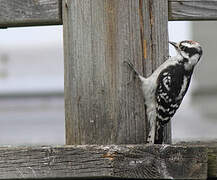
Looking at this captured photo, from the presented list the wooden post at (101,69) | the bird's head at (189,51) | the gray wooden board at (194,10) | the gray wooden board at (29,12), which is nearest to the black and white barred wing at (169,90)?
the bird's head at (189,51)

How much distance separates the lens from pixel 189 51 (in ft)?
13.1

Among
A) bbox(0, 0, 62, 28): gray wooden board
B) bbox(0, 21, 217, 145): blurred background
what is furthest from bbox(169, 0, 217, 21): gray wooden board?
bbox(0, 21, 217, 145): blurred background

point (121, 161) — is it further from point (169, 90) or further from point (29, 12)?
point (169, 90)

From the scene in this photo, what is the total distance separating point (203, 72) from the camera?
12.5m

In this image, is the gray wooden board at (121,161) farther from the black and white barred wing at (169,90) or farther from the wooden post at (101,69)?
the black and white barred wing at (169,90)

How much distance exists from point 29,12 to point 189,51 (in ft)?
4.34

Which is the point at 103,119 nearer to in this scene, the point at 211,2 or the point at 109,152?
the point at 109,152

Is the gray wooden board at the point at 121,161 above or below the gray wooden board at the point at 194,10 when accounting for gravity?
below

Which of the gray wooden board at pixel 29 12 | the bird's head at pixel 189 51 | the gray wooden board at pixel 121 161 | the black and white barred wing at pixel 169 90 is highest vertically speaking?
the gray wooden board at pixel 29 12

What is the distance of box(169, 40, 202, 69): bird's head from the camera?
397cm

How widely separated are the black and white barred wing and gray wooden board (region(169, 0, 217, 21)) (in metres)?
0.48

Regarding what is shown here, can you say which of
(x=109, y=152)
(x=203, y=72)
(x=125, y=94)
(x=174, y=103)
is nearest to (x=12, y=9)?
(x=125, y=94)

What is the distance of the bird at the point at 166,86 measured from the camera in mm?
3201

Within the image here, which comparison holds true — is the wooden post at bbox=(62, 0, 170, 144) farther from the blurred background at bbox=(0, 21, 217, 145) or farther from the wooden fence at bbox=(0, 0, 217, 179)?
the blurred background at bbox=(0, 21, 217, 145)
